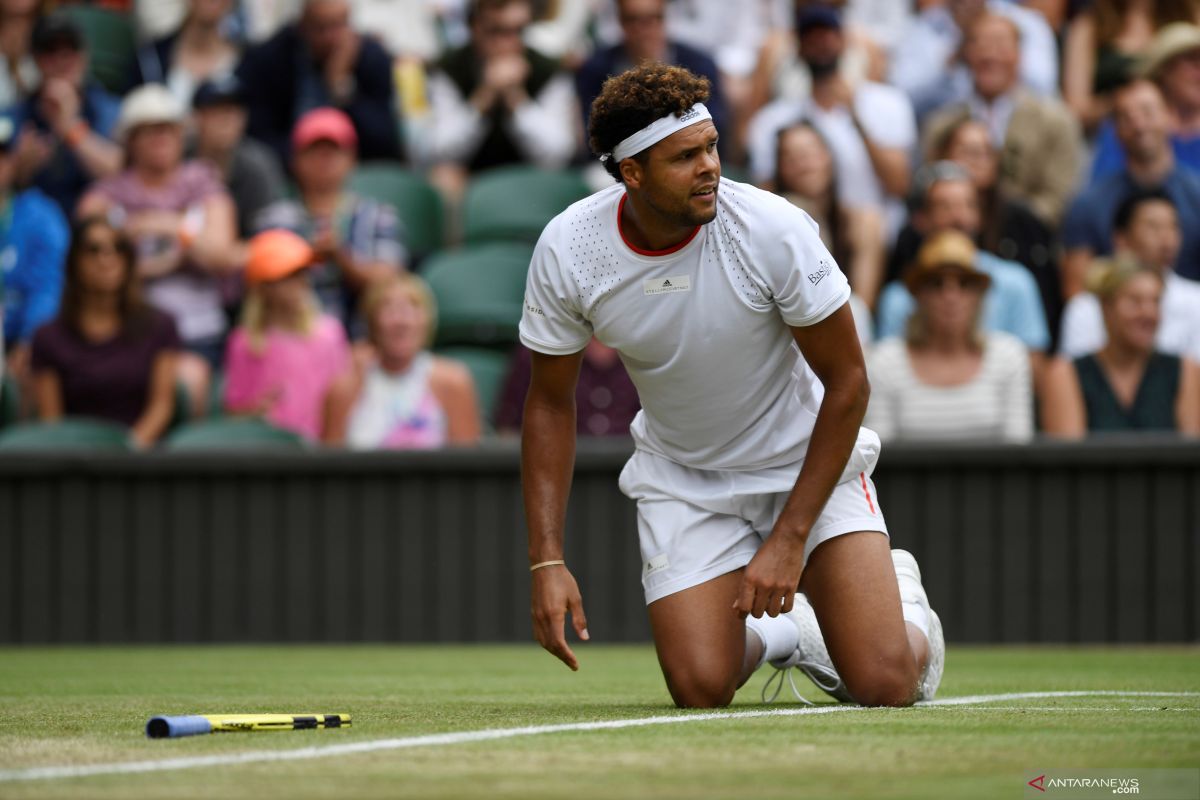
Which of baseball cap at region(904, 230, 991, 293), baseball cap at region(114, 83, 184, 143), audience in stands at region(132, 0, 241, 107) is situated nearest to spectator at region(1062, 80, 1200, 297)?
baseball cap at region(904, 230, 991, 293)

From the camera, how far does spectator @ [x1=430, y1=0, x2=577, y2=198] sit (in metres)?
11.6

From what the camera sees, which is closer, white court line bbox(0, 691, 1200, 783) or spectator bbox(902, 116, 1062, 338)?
white court line bbox(0, 691, 1200, 783)

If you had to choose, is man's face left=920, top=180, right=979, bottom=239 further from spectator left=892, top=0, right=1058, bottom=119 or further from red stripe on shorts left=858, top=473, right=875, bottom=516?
red stripe on shorts left=858, top=473, right=875, bottom=516

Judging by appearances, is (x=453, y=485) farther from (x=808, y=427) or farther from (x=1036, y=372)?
(x=808, y=427)

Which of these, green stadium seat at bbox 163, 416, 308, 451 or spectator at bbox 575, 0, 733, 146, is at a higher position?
spectator at bbox 575, 0, 733, 146

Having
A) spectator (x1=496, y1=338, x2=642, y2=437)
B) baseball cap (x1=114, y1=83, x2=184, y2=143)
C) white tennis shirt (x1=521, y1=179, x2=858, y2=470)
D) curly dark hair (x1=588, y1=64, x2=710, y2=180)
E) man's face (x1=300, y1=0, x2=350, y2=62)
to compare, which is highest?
man's face (x1=300, y1=0, x2=350, y2=62)

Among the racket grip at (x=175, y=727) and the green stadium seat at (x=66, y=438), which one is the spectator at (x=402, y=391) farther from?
the racket grip at (x=175, y=727)

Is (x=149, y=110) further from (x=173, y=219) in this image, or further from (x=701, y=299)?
(x=701, y=299)

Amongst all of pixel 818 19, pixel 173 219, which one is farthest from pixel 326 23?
pixel 818 19

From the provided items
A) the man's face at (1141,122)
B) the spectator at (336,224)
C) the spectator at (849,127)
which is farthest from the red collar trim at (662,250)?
the man's face at (1141,122)

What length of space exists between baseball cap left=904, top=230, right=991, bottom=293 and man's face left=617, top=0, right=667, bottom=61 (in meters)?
2.59

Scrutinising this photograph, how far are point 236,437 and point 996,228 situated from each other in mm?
4268

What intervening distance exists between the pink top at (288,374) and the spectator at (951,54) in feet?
13.5

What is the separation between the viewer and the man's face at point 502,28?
11.5 m
